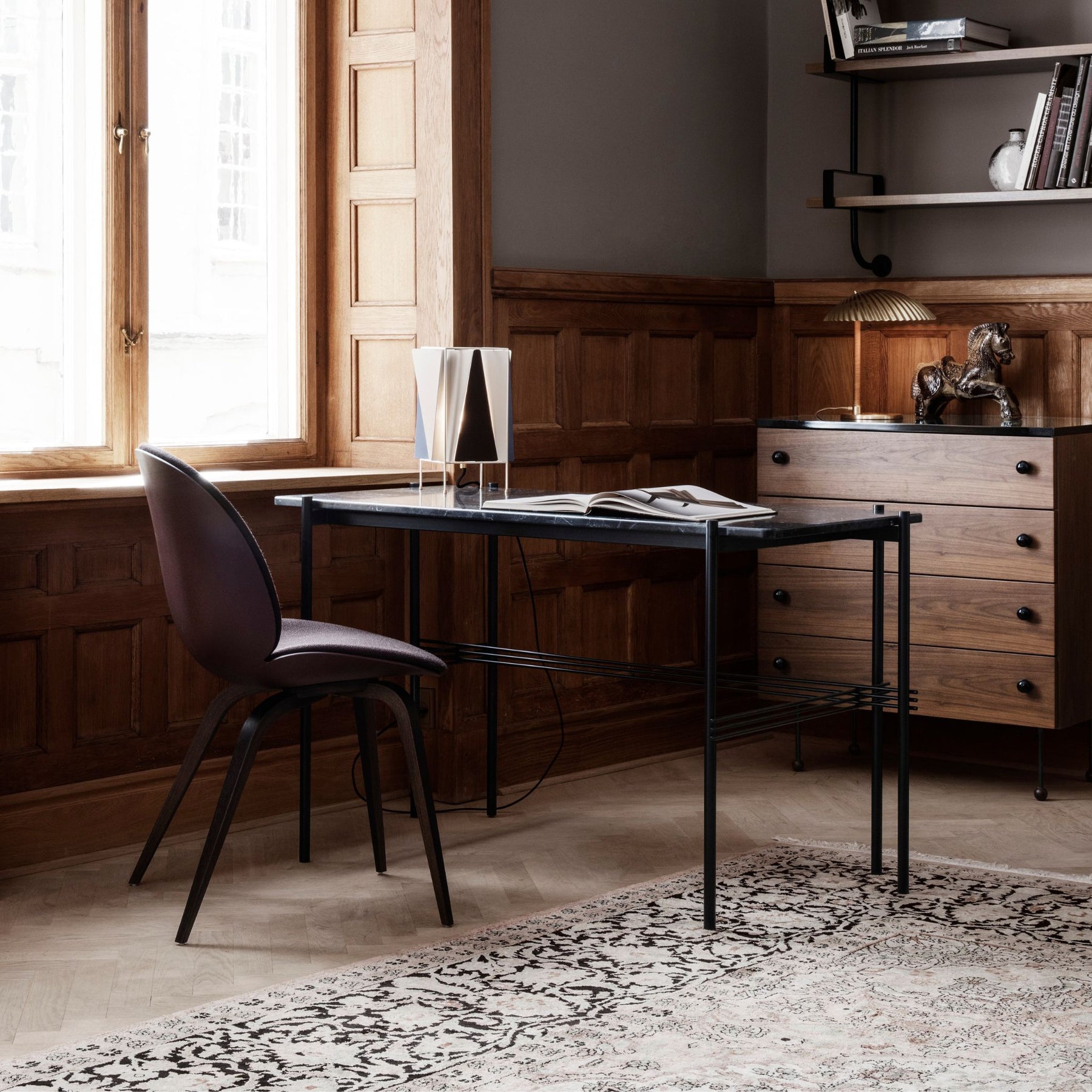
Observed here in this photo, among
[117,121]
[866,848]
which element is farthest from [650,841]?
[117,121]

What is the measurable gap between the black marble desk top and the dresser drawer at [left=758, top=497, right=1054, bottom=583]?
0.82m

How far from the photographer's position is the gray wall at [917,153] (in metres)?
4.49

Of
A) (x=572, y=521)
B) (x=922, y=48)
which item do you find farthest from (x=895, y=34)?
(x=572, y=521)

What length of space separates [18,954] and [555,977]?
95 cm

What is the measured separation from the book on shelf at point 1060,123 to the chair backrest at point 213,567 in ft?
7.83

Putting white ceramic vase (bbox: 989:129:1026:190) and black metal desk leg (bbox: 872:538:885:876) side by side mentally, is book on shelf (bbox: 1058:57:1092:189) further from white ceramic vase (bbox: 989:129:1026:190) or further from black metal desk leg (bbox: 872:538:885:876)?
black metal desk leg (bbox: 872:538:885:876)

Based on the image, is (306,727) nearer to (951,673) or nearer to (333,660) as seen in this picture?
(333,660)

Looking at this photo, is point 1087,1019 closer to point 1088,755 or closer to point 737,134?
point 1088,755

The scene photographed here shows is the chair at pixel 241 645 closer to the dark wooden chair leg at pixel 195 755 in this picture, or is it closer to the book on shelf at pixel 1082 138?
the dark wooden chair leg at pixel 195 755

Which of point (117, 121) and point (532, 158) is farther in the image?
point (532, 158)

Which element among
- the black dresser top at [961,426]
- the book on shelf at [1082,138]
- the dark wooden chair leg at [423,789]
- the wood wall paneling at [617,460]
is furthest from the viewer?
the wood wall paneling at [617,460]

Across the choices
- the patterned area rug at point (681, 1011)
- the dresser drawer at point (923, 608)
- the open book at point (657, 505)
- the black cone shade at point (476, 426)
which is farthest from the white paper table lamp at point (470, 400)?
the dresser drawer at point (923, 608)

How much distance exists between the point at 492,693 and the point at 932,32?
6.82 feet

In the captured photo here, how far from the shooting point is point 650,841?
12.3 ft
